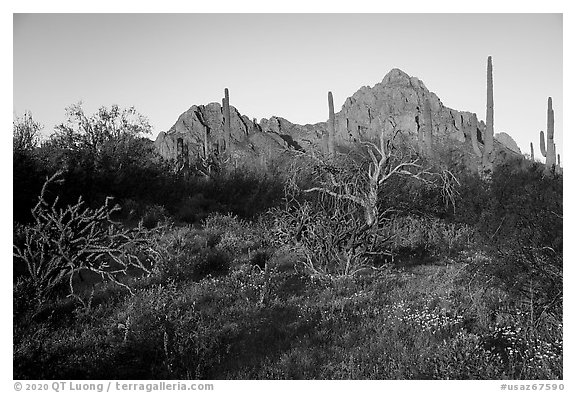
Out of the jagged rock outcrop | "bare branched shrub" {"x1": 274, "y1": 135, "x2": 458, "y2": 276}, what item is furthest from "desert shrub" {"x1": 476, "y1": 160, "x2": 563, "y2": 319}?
the jagged rock outcrop

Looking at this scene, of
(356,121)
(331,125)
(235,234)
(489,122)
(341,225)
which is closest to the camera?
(341,225)

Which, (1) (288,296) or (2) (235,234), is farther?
(2) (235,234)

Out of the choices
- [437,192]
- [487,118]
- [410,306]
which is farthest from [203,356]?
[487,118]

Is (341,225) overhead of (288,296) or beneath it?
overhead

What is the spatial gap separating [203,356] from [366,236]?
5.08m

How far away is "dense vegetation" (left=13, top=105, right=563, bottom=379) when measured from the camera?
563 cm

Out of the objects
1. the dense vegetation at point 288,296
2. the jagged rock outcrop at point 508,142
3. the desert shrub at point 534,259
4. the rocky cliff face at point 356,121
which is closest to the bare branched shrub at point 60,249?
the dense vegetation at point 288,296

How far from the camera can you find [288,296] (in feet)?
26.1

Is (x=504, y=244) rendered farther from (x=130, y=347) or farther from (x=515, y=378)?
(x=130, y=347)

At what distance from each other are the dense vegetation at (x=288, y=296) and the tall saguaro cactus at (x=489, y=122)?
33.8ft

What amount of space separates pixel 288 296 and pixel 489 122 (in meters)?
18.2

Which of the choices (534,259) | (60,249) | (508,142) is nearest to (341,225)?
(534,259)

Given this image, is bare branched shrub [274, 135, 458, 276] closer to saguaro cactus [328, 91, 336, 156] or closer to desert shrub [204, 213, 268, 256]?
desert shrub [204, 213, 268, 256]

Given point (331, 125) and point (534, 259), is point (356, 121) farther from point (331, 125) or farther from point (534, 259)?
point (534, 259)
